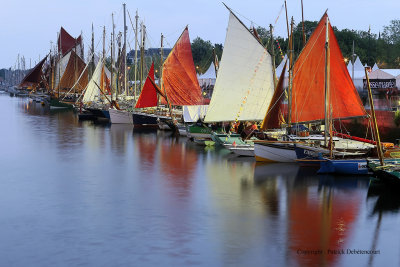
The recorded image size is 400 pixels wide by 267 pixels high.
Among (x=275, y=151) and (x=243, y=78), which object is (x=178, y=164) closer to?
(x=275, y=151)

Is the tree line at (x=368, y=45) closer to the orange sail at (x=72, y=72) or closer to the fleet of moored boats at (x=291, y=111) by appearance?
the orange sail at (x=72, y=72)

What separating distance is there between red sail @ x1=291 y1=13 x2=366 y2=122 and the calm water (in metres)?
4.06

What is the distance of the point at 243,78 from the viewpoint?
52.9 metres

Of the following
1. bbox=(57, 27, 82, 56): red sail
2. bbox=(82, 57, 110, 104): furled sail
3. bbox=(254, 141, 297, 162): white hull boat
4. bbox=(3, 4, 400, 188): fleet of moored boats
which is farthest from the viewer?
bbox=(57, 27, 82, 56): red sail

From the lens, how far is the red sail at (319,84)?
44750 millimetres

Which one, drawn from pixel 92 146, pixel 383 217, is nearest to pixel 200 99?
pixel 92 146

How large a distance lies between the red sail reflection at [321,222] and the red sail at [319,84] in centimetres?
810

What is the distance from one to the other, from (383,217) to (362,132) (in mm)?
25261

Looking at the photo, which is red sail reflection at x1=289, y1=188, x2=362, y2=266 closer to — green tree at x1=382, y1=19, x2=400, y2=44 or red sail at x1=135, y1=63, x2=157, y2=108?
red sail at x1=135, y1=63, x2=157, y2=108

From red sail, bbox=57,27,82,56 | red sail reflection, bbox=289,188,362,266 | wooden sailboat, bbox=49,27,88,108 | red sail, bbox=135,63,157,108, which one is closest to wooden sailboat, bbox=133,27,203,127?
red sail, bbox=135,63,157,108

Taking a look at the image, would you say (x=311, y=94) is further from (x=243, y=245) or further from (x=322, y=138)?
(x=243, y=245)

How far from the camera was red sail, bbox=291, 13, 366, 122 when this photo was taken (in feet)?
147

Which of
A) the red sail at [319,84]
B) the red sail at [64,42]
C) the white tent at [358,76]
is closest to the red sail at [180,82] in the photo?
the white tent at [358,76]

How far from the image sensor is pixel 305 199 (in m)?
36.7
